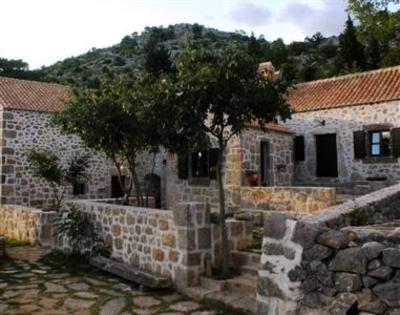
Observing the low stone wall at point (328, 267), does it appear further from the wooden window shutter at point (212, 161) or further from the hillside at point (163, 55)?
the hillside at point (163, 55)

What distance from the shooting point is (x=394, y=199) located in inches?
265

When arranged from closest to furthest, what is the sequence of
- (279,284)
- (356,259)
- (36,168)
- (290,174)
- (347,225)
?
1. (356,259)
2. (279,284)
3. (347,225)
4. (36,168)
5. (290,174)

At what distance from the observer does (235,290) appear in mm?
6234

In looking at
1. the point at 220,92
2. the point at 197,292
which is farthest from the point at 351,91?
the point at 197,292

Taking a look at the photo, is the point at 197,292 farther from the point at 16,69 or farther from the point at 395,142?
the point at 16,69

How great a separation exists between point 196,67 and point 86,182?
13.3 meters

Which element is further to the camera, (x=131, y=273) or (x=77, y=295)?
(x=131, y=273)

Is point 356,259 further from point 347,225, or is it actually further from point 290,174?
point 290,174

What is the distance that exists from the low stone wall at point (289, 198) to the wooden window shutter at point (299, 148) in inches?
255

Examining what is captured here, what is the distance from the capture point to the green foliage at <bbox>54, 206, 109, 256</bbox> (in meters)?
9.04

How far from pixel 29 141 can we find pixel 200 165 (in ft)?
23.1

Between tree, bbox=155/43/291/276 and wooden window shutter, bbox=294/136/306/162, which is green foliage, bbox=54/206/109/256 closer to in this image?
tree, bbox=155/43/291/276

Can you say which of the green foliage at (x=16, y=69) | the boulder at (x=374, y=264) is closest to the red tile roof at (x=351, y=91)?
the boulder at (x=374, y=264)

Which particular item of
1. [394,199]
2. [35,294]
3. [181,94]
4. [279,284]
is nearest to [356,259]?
[279,284]
